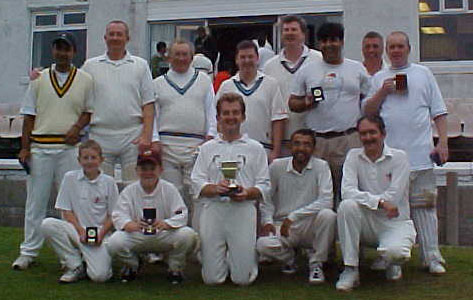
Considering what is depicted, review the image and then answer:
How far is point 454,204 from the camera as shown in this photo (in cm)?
844

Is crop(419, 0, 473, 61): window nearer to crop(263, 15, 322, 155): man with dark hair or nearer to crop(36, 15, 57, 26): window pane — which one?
crop(36, 15, 57, 26): window pane

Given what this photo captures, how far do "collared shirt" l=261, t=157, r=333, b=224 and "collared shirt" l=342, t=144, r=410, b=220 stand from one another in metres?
0.26

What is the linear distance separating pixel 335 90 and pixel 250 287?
72.0 inches

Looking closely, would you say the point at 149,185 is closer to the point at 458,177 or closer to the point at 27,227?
the point at 27,227

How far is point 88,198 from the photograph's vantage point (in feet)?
21.7

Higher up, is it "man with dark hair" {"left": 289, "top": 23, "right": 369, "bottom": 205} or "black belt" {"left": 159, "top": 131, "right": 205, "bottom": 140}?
"man with dark hair" {"left": 289, "top": 23, "right": 369, "bottom": 205}

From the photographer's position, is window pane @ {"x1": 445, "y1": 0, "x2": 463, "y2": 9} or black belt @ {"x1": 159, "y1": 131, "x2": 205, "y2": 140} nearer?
black belt @ {"x1": 159, "y1": 131, "x2": 205, "y2": 140}

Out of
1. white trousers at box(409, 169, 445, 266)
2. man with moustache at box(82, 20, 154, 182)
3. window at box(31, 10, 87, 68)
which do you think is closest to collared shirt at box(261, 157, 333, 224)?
white trousers at box(409, 169, 445, 266)

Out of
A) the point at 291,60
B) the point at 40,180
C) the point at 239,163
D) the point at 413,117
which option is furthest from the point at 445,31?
the point at 40,180

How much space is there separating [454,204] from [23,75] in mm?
11904

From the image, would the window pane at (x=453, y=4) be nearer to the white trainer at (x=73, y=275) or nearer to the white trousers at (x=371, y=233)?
the white trousers at (x=371, y=233)

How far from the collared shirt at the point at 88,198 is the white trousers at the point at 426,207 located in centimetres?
258

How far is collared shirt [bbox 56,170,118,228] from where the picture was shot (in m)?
6.61

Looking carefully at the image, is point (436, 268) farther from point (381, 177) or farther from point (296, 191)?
point (296, 191)
